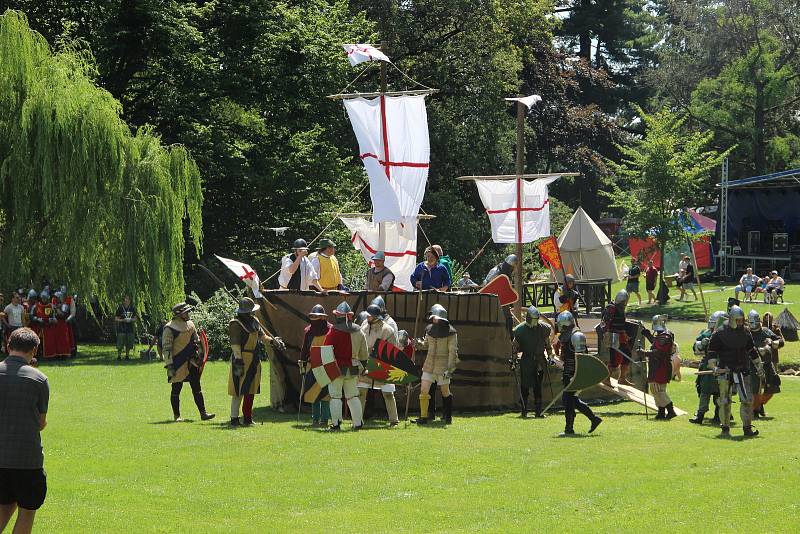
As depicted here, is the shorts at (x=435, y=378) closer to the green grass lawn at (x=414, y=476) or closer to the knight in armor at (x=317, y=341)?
the green grass lawn at (x=414, y=476)

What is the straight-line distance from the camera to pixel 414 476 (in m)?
13.4

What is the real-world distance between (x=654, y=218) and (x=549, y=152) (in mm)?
10921

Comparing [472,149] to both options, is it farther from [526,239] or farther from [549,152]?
[526,239]

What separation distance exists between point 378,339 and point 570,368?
9.32 ft

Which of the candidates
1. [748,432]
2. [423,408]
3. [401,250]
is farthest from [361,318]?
[401,250]

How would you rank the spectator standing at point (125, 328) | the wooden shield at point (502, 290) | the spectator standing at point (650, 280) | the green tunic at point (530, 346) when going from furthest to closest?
the spectator standing at point (650, 280) < the spectator standing at point (125, 328) < the wooden shield at point (502, 290) < the green tunic at point (530, 346)

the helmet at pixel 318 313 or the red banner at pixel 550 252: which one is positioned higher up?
the red banner at pixel 550 252

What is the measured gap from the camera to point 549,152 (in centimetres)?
5425

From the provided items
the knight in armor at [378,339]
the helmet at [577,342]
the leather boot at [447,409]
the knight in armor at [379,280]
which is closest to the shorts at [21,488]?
the knight in armor at [378,339]

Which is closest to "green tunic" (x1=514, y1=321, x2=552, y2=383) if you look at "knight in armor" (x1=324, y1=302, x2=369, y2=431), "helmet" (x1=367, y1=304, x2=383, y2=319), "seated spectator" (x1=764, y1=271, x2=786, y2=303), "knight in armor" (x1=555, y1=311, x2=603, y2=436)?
"knight in armor" (x1=555, y1=311, x2=603, y2=436)

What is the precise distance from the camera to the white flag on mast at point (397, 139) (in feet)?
82.7

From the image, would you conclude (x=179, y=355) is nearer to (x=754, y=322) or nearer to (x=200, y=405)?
(x=200, y=405)

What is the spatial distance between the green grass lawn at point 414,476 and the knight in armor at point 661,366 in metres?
0.36

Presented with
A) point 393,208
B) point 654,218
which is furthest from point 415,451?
point 654,218
